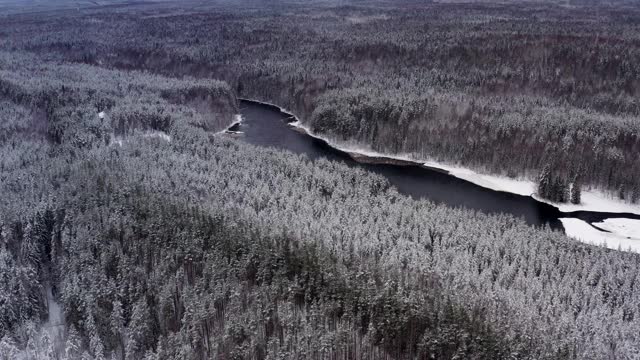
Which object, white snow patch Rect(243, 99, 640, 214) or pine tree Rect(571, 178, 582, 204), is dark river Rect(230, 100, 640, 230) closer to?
white snow patch Rect(243, 99, 640, 214)

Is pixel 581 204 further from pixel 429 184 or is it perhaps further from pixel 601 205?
pixel 429 184

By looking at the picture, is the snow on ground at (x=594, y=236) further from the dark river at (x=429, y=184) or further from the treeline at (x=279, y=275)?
the treeline at (x=279, y=275)

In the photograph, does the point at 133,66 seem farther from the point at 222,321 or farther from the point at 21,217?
the point at 222,321

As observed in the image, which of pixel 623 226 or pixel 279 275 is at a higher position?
pixel 279 275

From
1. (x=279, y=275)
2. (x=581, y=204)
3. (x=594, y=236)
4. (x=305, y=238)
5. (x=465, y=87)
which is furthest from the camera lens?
(x=465, y=87)

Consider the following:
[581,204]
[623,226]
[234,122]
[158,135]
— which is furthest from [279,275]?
[234,122]

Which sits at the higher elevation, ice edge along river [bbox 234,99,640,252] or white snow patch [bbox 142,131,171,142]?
white snow patch [bbox 142,131,171,142]

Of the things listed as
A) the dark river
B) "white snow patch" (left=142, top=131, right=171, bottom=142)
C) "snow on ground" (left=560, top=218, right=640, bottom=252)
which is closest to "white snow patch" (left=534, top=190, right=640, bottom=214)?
the dark river
